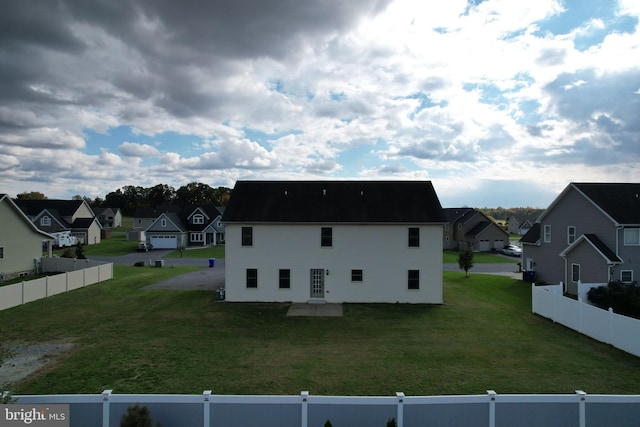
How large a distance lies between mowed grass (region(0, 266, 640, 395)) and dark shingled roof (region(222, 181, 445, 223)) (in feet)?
19.0

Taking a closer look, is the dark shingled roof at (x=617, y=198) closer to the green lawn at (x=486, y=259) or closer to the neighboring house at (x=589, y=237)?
the neighboring house at (x=589, y=237)

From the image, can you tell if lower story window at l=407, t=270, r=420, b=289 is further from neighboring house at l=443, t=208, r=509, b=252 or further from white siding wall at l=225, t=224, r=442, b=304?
neighboring house at l=443, t=208, r=509, b=252

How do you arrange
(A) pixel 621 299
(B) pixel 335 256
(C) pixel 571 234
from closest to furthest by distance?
(A) pixel 621 299, (B) pixel 335 256, (C) pixel 571 234

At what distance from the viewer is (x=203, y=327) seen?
62.1ft

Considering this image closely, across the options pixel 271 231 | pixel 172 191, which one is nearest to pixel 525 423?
pixel 271 231

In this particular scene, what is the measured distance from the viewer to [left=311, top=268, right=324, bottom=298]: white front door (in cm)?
2530

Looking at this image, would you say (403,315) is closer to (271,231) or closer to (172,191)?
(271,231)

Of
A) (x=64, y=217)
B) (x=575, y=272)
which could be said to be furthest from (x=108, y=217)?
(x=575, y=272)

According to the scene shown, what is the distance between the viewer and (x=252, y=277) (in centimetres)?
2539

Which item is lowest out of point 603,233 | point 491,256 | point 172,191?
point 491,256

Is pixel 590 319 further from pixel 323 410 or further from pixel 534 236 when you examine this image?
pixel 534 236

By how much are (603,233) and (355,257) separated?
734 inches

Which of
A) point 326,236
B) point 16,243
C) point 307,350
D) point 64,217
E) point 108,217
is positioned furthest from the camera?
point 108,217

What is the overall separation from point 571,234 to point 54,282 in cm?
3931
